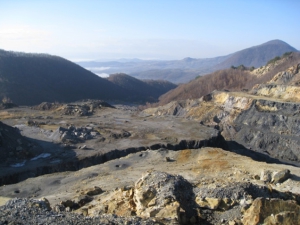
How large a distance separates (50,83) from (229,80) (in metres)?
37.2

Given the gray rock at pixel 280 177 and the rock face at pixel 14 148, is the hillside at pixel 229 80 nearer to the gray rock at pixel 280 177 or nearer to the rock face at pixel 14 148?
the rock face at pixel 14 148

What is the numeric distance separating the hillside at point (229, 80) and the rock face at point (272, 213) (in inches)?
1635

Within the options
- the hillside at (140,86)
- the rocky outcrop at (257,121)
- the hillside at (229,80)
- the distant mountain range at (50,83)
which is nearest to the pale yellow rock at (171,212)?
the rocky outcrop at (257,121)

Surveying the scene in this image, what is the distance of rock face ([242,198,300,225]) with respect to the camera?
6555 millimetres

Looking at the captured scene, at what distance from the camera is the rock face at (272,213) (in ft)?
21.5

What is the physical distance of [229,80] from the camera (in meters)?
58.2

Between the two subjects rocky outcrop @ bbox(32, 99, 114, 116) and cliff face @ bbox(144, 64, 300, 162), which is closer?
cliff face @ bbox(144, 64, 300, 162)

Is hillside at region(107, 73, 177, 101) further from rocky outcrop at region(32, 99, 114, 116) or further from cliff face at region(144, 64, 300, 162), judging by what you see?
cliff face at region(144, 64, 300, 162)

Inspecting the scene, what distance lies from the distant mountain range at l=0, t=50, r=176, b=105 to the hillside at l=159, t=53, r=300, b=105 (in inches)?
673

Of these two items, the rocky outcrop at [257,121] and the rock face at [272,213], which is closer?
the rock face at [272,213]

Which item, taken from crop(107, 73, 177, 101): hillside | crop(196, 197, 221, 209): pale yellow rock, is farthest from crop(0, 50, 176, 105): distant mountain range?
crop(196, 197, 221, 209): pale yellow rock

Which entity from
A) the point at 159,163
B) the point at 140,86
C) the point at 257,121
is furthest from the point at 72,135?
the point at 140,86

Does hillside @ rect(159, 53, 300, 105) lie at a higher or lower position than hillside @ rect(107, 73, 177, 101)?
higher

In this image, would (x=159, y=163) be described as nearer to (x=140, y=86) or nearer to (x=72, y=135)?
(x=72, y=135)
